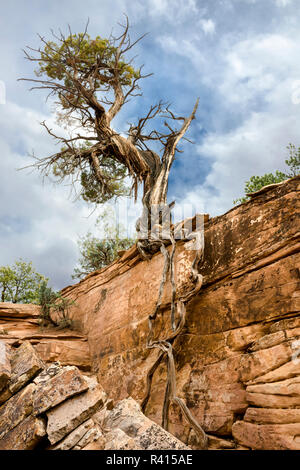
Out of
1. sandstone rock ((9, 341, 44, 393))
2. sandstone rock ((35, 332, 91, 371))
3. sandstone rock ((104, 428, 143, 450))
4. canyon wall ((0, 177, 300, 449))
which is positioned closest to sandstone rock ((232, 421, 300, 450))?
canyon wall ((0, 177, 300, 449))

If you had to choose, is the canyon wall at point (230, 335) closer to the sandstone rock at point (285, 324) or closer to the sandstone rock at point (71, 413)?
the sandstone rock at point (285, 324)

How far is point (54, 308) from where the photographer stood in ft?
36.8

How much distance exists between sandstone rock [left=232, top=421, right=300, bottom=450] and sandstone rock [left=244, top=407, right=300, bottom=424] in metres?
0.05

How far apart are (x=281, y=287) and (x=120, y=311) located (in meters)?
4.95

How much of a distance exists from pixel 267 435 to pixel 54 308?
8.75 m

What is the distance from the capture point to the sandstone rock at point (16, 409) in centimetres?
441

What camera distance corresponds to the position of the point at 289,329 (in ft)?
15.3

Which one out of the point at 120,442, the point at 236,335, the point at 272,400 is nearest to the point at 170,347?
the point at 236,335

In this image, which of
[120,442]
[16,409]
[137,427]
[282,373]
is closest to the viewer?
[120,442]

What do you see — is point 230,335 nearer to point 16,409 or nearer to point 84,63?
point 16,409

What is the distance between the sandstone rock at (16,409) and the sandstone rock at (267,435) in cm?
309

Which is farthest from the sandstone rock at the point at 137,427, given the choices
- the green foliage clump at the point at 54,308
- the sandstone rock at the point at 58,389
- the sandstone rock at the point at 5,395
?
the green foliage clump at the point at 54,308

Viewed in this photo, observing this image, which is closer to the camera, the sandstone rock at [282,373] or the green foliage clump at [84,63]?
the sandstone rock at [282,373]

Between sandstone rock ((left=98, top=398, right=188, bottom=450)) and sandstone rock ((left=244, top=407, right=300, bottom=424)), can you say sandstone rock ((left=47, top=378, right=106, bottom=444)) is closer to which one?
sandstone rock ((left=98, top=398, right=188, bottom=450))
